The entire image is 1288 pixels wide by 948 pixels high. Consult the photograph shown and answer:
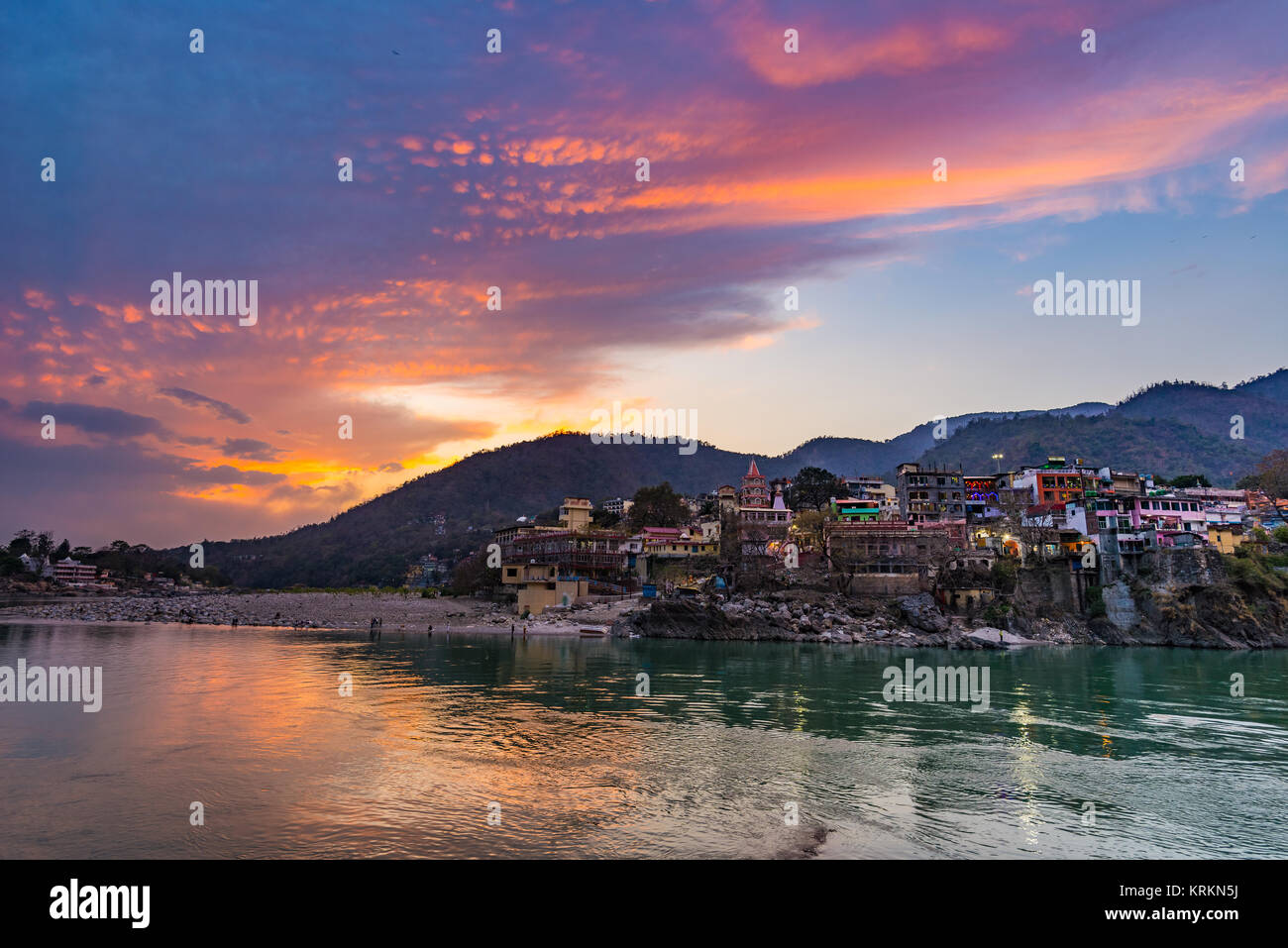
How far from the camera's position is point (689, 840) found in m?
13.2

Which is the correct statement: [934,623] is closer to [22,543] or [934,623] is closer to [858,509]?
[858,509]

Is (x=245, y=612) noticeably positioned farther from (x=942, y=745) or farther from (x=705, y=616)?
(x=942, y=745)

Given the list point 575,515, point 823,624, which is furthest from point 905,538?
point 575,515

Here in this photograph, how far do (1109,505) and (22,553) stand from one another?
→ 161 metres

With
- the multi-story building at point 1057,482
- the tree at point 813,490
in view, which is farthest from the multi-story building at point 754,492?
the multi-story building at point 1057,482

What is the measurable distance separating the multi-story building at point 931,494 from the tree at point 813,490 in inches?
412

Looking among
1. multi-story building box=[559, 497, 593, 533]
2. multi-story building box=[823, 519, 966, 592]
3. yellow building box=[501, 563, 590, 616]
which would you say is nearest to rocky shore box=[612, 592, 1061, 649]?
multi-story building box=[823, 519, 966, 592]

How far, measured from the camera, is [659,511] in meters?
97.6

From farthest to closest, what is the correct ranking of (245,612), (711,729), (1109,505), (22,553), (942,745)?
(22,553)
(245,612)
(1109,505)
(711,729)
(942,745)

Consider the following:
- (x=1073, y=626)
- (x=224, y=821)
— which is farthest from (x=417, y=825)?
(x=1073, y=626)

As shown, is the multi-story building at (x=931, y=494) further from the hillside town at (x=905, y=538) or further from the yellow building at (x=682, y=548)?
the yellow building at (x=682, y=548)

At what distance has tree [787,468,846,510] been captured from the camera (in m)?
103

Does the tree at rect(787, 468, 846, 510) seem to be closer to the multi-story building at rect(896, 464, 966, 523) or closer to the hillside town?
the hillside town

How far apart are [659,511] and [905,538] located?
112 feet
